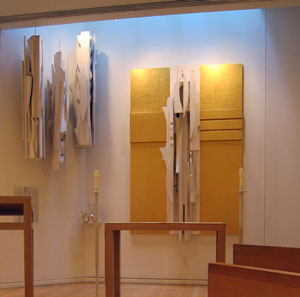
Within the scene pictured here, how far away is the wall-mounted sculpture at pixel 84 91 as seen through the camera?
4242 millimetres

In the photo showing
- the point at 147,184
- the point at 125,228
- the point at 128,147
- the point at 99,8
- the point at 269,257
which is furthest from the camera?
the point at 128,147

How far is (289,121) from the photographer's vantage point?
3.91 m

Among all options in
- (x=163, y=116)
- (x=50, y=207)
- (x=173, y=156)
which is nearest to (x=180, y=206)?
(x=173, y=156)

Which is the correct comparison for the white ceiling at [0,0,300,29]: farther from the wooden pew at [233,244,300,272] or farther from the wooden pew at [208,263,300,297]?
the wooden pew at [208,263,300,297]

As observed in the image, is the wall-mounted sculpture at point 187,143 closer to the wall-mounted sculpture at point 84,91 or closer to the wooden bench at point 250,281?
the wall-mounted sculpture at point 84,91

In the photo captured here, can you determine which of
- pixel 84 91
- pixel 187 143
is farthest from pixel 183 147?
pixel 84 91

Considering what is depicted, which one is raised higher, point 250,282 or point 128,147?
point 128,147

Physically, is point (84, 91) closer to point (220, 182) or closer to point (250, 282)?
point (220, 182)

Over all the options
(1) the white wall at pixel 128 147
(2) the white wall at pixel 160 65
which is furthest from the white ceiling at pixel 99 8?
(2) the white wall at pixel 160 65

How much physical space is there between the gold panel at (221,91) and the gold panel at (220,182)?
12.1 inches

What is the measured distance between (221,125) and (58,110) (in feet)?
5.35

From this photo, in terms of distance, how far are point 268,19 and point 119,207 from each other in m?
2.43

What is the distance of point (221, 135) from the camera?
4191 millimetres

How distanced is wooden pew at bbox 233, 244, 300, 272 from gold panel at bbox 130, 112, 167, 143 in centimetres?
207
